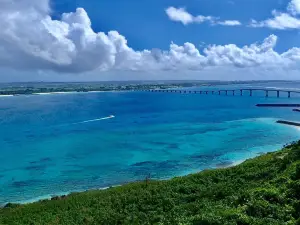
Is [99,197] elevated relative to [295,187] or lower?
lower

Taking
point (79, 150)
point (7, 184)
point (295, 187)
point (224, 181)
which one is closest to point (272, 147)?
point (224, 181)

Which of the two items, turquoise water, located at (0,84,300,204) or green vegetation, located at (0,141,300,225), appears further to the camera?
turquoise water, located at (0,84,300,204)

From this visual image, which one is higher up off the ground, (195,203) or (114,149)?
(195,203)

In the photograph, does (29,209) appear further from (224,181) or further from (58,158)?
(58,158)

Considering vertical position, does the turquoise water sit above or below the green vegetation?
below

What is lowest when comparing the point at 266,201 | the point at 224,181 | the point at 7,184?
the point at 7,184

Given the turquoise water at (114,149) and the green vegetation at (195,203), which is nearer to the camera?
the green vegetation at (195,203)

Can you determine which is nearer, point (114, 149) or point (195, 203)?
point (195, 203)

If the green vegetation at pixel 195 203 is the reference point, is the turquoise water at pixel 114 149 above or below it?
below
